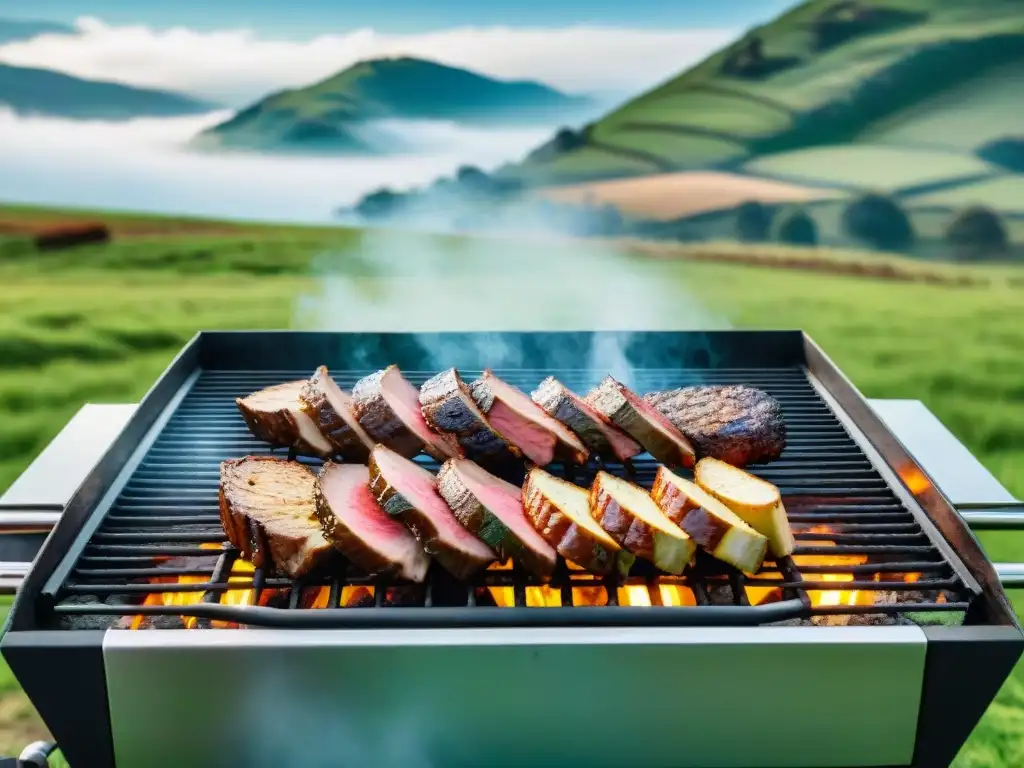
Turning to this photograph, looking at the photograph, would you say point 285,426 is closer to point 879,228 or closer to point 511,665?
point 511,665

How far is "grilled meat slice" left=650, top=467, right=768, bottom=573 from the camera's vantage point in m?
2.46

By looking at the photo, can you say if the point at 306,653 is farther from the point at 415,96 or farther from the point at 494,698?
the point at 415,96

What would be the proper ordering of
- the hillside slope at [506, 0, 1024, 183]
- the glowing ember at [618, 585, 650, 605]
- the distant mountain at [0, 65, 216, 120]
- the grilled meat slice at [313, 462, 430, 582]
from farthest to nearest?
the hillside slope at [506, 0, 1024, 183] → the distant mountain at [0, 65, 216, 120] → the glowing ember at [618, 585, 650, 605] → the grilled meat slice at [313, 462, 430, 582]

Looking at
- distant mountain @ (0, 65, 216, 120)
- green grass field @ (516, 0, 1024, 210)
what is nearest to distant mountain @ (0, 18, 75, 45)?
distant mountain @ (0, 65, 216, 120)

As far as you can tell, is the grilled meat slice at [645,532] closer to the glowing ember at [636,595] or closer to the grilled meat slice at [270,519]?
the glowing ember at [636,595]

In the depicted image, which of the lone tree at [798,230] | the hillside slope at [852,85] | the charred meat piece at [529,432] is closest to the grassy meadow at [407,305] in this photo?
the lone tree at [798,230]

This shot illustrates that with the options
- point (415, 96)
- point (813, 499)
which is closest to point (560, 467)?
point (813, 499)

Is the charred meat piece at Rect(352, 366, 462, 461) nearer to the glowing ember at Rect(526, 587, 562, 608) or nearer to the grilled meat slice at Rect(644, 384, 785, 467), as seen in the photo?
A: the glowing ember at Rect(526, 587, 562, 608)

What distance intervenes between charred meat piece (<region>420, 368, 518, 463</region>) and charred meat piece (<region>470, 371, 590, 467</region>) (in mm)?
38

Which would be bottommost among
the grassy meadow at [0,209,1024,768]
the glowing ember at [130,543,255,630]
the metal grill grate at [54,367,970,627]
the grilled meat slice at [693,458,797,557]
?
the grassy meadow at [0,209,1024,768]

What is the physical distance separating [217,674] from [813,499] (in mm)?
1923

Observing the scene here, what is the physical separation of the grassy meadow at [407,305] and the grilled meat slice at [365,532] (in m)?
3.44

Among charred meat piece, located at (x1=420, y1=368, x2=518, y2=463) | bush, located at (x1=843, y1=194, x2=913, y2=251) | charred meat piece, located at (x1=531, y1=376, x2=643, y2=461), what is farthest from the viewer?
bush, located at (x1=843, y1=194, x2=913, y2=251)

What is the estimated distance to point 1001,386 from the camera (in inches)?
277
